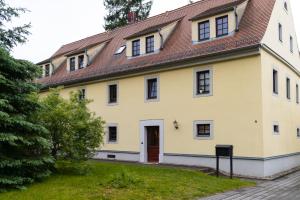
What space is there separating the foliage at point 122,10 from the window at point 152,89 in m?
21.5

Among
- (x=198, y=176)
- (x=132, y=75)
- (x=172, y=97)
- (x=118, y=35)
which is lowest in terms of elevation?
(x=198, y=176)

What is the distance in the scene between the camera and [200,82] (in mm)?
18578

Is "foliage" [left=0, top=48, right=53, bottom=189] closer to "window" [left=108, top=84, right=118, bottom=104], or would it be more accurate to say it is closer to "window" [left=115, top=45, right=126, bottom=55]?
"window" [left=108, top=84, right=118, bottom=104]

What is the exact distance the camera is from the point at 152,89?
20.9 m

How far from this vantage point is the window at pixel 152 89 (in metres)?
20.7

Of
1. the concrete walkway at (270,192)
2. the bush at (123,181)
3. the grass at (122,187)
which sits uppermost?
the bush at (123,181)

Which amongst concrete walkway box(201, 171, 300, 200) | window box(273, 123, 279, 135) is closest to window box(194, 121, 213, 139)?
window box(273, 123, 279, 135)

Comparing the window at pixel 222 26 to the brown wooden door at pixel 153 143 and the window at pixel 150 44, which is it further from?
the brown wooden door at pixel 153 143

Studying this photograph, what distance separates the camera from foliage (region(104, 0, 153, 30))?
4122 centimetres

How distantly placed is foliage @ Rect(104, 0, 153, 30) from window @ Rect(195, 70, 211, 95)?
2397 cm

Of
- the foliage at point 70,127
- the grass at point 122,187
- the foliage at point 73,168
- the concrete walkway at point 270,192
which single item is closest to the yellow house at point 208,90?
the concrete walkway at point 270,192

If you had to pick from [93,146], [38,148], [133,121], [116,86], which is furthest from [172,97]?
[38,148]

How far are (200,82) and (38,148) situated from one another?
9.36 meters

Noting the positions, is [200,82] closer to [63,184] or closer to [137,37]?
[137,37]
